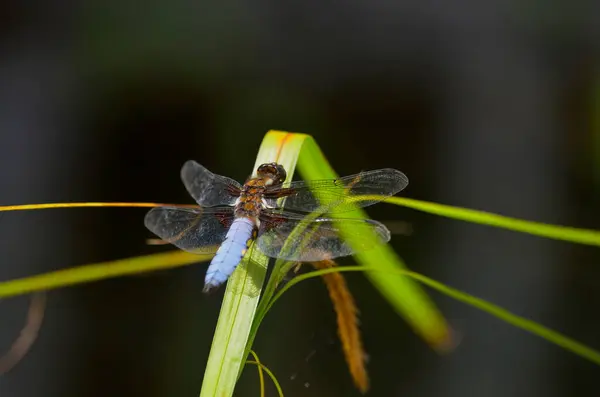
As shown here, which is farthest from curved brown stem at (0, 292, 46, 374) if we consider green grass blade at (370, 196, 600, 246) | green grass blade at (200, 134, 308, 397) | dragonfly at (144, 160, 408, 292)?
green grass blade at (370, 196, 600, 246)

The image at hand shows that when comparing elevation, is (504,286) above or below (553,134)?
below

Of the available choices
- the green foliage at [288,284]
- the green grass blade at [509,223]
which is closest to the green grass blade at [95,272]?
the green foliage at [288,284]

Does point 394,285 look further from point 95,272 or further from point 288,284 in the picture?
point 95,272

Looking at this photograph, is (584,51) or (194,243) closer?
(194,243)

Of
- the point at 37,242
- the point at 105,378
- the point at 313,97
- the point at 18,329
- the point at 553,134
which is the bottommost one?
the point at 105,378

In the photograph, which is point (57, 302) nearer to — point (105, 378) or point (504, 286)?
point (105, 378)

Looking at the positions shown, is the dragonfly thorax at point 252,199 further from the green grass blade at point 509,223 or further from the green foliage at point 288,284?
the green grass blade at point 509,223

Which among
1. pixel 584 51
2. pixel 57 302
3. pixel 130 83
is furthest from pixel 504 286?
pixel 130 83
